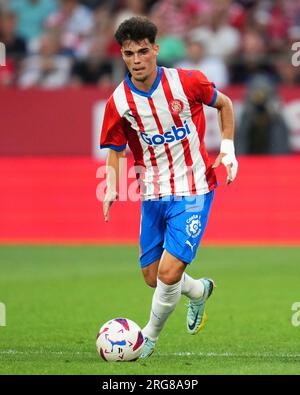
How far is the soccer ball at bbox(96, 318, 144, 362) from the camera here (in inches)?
300

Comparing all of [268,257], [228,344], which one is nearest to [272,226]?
[268,257]

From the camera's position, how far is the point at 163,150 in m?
8.09

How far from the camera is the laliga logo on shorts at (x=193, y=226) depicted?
796 centimetres

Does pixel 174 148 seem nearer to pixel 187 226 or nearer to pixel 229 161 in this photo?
pixel 229 161

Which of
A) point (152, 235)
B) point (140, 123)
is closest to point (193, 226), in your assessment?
A: point (152, 235)

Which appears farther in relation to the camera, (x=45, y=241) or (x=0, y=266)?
(x=45, y=241)

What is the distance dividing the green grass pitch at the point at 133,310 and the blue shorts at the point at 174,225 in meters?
0.78

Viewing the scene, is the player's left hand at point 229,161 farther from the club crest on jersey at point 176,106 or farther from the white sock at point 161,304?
the white sock at point 161,304

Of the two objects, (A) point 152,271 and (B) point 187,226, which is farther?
(A) point 152,271

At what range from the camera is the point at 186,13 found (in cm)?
1914

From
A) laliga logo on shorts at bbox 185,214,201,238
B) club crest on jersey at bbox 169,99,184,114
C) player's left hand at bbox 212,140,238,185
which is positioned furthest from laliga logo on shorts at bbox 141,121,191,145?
laliga logo on shorts at bbox 185,214,201,238

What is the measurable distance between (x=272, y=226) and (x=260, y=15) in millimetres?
4397

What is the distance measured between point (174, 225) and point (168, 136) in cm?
67
